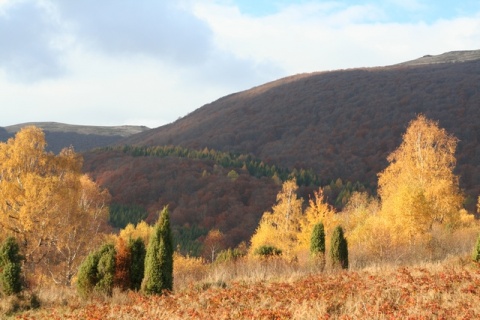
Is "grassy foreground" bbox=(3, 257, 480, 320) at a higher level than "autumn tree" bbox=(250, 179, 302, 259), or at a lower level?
higher

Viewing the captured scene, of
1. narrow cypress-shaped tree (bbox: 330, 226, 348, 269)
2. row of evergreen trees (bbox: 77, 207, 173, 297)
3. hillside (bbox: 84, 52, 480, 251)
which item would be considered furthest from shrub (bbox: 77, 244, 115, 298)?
hillside (bbox: 84, 52, 480, 251)

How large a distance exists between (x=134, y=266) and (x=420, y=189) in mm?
15508

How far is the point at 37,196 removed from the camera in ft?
88.2

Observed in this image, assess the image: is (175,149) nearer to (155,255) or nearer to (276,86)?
(276,86)

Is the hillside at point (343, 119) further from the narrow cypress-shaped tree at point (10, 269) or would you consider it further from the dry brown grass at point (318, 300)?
the narrow cypress-shaped tree at point (10, 269)

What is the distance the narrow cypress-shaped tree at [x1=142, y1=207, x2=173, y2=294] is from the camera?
16.8 m

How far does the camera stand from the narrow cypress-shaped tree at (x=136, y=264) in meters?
18.3

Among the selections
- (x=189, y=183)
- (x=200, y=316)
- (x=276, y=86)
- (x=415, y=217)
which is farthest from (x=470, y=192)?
(x=276, y=86)

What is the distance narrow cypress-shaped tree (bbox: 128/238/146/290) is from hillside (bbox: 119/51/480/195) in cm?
7410

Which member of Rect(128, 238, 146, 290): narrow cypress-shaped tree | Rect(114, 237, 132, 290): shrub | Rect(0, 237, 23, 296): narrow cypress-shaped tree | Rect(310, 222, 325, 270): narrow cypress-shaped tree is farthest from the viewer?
Rect(310, 222, 325, 270): narrow cypress-shaped tree

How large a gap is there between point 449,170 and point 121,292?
21079mm

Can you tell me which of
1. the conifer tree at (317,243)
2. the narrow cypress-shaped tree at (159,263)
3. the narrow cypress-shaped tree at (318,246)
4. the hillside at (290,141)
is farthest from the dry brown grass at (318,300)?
the hillside at (290,141)

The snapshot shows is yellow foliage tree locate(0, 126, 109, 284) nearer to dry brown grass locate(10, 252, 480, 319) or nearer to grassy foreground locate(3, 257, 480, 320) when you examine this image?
dry brown grass locate(10, 252, 480, 319)

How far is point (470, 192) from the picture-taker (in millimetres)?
77625
